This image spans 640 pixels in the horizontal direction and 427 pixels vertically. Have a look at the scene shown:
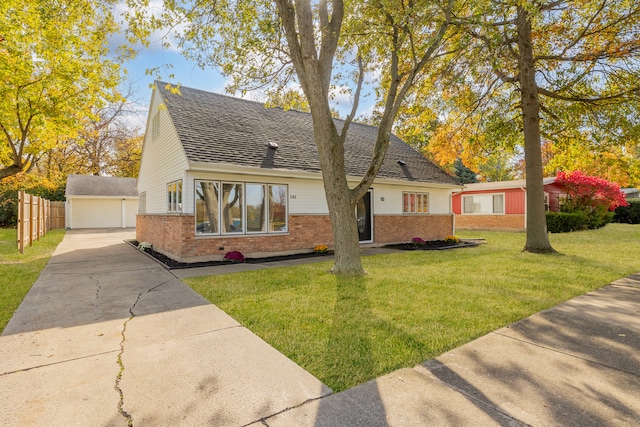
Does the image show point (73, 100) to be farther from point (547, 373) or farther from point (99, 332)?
point (547, 373)

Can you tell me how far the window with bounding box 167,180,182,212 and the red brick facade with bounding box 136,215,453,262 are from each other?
326 mm

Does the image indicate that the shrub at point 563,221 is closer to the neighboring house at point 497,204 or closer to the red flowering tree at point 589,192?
→ the neighboring house at point 497,204

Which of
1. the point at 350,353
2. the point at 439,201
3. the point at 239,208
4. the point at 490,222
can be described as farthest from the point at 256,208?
the point at 490,222

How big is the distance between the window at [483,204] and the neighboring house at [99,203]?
80.9ft

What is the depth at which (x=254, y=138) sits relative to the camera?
36.7 ft

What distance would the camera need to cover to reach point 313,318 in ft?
14.4

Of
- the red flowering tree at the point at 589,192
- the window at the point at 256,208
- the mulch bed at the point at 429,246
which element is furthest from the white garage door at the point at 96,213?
the red flowering tree at the point at 589,192

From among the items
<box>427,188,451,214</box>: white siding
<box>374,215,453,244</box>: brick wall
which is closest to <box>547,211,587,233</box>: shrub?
<box>427,188,451,214</box>: white siding

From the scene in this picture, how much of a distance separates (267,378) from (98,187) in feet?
91.5

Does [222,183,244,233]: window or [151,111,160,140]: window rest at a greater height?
[151,111,160,140]: window

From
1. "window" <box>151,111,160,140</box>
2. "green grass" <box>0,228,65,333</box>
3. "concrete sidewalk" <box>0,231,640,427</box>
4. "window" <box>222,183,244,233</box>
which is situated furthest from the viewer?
"window" <box>151,111,160,140</box>

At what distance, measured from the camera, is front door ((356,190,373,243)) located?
12.6m

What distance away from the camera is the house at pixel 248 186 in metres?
9.15

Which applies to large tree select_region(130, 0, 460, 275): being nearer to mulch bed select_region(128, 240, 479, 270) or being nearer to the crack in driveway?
mulch bed select_region(128, 240, 479, 270)
